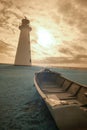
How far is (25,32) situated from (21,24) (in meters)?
3.17

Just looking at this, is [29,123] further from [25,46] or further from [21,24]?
[21,24]

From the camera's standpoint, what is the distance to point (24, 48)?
30.1 m

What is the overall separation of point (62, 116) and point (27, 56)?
83.9ft

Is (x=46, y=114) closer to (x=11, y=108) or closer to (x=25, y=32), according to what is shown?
(x=11, y=108)

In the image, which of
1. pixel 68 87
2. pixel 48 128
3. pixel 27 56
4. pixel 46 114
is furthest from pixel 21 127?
pixel 27 56

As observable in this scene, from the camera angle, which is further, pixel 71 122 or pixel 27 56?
pixel 27 56

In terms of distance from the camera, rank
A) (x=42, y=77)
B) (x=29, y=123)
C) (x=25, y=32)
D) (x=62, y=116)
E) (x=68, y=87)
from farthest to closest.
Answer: (x=25, y=32) < (x=42, y=77) < (x=68, y=87) < (x=29, y=123) < (x=62, y=116)

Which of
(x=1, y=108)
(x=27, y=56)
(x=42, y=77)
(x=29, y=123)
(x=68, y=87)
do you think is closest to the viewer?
(x=29, y=123)

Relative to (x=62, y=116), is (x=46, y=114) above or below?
below

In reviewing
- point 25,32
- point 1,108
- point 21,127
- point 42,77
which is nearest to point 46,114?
point 21,127

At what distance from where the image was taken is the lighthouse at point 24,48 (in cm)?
2947

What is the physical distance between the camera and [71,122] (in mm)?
4762

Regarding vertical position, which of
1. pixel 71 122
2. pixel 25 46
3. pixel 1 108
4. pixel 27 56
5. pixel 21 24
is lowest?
pixel 1 108

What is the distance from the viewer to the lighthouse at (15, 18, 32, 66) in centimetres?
2947
